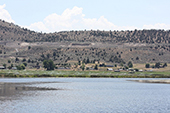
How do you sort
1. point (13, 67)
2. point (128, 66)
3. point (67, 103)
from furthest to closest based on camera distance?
point (128, 66), point (13, 67), point (67, 103)

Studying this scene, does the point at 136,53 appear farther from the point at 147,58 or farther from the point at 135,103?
the point at 135,103

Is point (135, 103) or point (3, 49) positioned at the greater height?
point (3, 49)

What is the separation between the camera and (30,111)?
4084cm

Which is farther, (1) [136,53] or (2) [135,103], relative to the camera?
(1) [136,53]

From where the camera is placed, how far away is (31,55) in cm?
19025

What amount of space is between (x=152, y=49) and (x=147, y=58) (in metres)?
13.9

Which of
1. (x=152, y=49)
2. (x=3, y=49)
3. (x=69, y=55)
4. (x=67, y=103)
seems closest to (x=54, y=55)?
(x=69, y=55)

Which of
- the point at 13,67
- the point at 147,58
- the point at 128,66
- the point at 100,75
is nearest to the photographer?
the point at 100,75

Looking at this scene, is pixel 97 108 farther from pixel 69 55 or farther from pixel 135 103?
pixel 69 55

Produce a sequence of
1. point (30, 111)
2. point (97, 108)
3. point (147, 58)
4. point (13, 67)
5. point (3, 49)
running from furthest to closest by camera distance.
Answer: point (3, 49)
point (147, 58)
point (13, 67)
point (97, 108)
point (30, 111)

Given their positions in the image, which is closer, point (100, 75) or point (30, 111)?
point (30, 111)

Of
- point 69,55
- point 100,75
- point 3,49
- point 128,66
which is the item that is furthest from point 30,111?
point 3,49

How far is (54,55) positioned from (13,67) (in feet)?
116

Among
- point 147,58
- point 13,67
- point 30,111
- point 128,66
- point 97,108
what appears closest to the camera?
point 30,111
